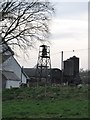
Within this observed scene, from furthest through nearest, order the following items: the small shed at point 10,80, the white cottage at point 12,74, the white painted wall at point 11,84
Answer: the white painted wall at point 11,84, the white cottage at point 12,74, the small shed at point 10,80

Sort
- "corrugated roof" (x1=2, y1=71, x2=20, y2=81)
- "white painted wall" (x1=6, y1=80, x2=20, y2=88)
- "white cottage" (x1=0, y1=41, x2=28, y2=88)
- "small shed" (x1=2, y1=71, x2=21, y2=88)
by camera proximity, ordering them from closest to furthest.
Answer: "small shed" (x1=2, y1=71, x2=21, y2=88) < "white cottage" (x1=0, y1=41, x2=28, y2=88) < "white painted wall" (x1=6, y1=80, x2=20, y2=88) < "corrugated roof" (x1=2, y1=71, x2=20, y2=81)

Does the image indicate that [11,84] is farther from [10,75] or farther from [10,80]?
[10,75]

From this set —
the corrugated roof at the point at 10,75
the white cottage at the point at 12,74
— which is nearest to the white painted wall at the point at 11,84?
the white cottage at the point at 12,74

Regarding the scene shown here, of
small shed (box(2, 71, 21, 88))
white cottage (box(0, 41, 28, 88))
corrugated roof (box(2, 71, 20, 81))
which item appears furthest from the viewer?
corrugated roof (box(2, 71, 20, 81))

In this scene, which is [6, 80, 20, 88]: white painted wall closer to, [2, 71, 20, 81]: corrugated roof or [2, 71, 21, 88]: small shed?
[2, 71, 21, 88]: small shed

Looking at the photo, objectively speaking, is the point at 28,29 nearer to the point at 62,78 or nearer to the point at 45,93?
the point at 45,93

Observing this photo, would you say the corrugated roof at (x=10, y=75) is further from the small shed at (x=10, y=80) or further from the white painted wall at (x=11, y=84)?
the white painted wall at (x=11, y=84)

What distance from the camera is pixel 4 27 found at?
32.8 meters

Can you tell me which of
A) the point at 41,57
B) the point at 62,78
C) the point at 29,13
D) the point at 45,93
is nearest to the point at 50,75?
the point at 62,78

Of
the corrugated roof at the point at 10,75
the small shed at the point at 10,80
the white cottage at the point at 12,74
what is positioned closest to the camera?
the small shed at the point at 10,80

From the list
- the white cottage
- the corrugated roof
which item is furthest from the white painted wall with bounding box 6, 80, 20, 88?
the corrugated roof

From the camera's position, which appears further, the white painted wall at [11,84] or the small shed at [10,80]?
the white painted wall at [11,84]

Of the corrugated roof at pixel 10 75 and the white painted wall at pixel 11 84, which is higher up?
the corrugated roof at pixel 10 75

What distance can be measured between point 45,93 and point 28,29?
834 cm
